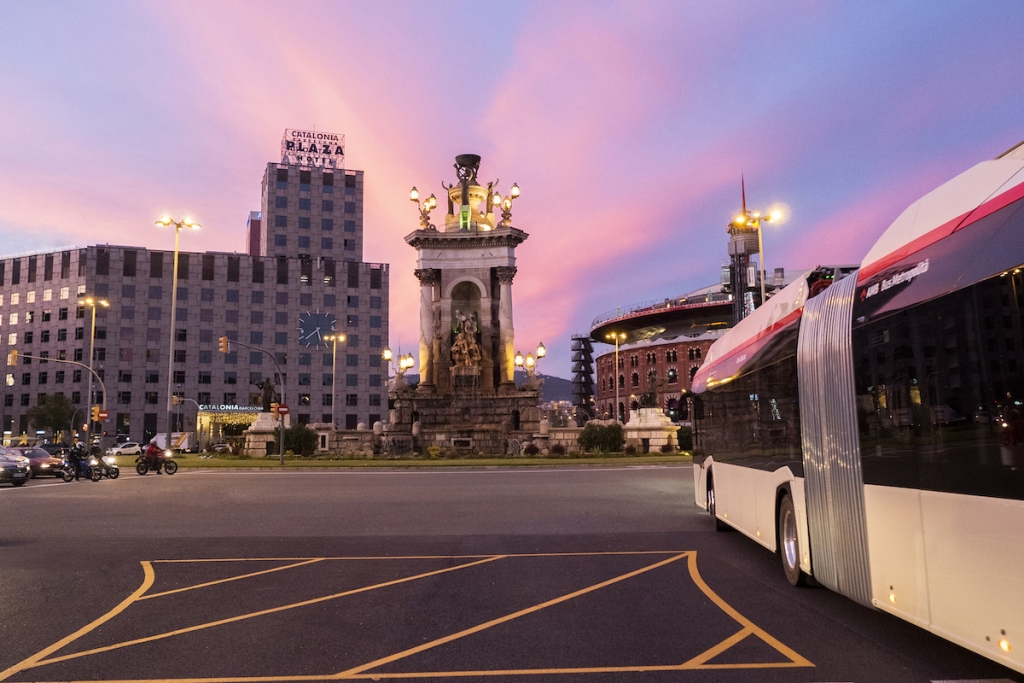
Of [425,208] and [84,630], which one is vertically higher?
[425,208]

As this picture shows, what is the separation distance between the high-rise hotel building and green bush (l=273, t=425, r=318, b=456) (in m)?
52.9

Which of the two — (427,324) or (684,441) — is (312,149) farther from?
(684,441)

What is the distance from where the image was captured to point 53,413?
285ft

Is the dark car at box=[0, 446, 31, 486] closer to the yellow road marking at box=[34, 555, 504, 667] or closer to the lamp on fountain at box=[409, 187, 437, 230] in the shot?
the yellow road marking at box=[34, 555, 504, 667]

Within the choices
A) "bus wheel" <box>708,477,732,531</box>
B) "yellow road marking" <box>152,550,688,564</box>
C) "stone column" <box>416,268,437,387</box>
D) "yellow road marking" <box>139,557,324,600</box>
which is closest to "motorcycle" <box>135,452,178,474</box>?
"stone column" <box>416,268,437,387</box>

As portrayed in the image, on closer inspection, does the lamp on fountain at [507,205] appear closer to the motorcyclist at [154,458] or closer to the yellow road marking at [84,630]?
the motorcyclist at [154,458]

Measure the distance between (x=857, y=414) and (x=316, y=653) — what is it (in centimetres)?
490

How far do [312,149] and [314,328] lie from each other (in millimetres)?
32204

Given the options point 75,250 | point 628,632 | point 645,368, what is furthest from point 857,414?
point 645,368

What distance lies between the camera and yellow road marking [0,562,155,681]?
18.5 feet

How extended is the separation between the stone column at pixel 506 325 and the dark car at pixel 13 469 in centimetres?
2919

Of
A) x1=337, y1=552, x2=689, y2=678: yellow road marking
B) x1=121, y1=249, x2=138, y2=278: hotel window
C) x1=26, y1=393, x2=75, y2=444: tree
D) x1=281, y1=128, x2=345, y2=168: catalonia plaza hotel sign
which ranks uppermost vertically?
x1=281, y1=128, x2=345, y2=168: catalonia plaza hotel sign

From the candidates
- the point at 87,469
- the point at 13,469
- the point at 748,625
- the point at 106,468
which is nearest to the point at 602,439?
the point at 106,468

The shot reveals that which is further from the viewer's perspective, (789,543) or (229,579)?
(229,579)
